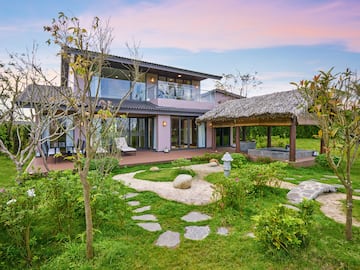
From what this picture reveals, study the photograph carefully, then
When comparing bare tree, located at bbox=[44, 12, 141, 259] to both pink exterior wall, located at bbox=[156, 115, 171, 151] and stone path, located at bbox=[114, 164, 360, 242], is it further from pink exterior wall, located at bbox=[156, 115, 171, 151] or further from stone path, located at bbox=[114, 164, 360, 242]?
pink exterior wall, located at bbox=[156, 115, 171, 151]

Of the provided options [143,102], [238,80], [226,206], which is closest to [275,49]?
[143,102]

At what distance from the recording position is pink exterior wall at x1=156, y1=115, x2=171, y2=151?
568 inches

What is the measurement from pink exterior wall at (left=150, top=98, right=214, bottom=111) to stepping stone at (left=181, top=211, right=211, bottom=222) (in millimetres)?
11539

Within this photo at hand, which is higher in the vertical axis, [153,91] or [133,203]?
[153,91]

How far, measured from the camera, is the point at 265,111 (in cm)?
1007

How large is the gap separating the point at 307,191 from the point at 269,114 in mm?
5153

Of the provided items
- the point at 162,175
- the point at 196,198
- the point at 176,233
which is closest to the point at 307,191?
the point at 196,198

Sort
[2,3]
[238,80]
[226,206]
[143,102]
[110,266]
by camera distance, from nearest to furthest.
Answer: [110,266] < [226,206] < [2,3] < [143,102] < [238,80]

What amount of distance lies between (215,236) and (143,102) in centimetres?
1311

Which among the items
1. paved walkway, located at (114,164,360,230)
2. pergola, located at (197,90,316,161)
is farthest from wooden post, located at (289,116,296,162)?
paved walkway, located at (114,164,360,230)

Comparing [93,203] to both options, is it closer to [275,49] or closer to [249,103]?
[249,103]

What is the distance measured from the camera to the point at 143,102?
15.3 meters

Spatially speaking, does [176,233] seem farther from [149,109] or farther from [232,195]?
[149,109]

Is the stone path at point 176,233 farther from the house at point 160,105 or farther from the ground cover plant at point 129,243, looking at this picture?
the house at point 160,105
